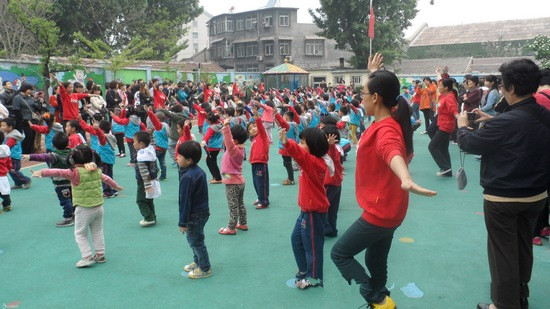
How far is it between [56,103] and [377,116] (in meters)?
9.35

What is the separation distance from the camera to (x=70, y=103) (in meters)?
9.58

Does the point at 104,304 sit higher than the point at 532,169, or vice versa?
the point at 532,169

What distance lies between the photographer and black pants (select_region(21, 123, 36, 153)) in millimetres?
9586

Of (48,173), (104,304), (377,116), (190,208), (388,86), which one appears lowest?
(104,304)

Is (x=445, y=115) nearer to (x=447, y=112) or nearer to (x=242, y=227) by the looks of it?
(x=447, y=112)

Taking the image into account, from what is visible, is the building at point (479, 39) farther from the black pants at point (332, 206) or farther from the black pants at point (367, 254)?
the black pants at point (367, 254)

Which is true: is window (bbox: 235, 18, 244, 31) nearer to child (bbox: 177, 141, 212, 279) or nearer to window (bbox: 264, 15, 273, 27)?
window (bbox: 264, 15, 273, 27)

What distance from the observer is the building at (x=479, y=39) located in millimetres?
38094

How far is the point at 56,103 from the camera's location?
9852mm

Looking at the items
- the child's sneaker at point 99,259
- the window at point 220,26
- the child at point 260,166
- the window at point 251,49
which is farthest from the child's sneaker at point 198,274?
the window at point 220,26

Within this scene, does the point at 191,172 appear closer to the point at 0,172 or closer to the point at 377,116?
the point at 377,116

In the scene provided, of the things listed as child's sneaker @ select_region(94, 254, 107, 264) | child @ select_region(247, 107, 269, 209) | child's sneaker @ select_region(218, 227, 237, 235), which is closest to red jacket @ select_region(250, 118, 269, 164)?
child @ select_region(247, 107, 269, 209)

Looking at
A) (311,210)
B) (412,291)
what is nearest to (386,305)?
(412,291)

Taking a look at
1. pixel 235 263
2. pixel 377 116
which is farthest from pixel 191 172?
pixel 377 116
